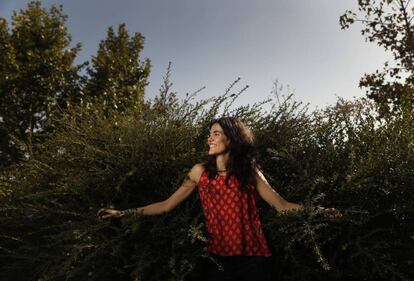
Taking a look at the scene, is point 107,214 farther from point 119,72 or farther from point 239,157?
point 119,72

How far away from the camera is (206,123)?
4781 millimetres

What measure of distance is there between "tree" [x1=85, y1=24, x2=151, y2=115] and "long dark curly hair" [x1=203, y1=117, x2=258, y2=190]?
35.1ft

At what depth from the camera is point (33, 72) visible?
1365cm

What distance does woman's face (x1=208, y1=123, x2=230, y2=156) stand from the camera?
3.37m

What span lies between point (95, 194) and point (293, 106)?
6.52ft

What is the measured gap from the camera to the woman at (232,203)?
3137mm

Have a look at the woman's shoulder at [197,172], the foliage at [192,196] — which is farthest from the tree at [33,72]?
the woman's shoulder at [197,172]

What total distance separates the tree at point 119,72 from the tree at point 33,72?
640 mm

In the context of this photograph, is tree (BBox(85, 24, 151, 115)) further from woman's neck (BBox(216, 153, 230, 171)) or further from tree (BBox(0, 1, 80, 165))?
woman's neck (BBox(216, 153, 230, 171))

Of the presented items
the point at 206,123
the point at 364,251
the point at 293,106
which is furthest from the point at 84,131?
the point at 364,251

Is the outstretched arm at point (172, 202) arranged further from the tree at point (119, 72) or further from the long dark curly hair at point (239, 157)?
the tree at point (119, 72)

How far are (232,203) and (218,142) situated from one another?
0.43m

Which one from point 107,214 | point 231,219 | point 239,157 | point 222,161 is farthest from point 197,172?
point 107,214

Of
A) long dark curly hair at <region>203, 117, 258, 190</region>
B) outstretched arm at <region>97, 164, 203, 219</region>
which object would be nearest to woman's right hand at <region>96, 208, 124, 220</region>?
outstretched arm at <region>97, 164, 203, 219</region>
